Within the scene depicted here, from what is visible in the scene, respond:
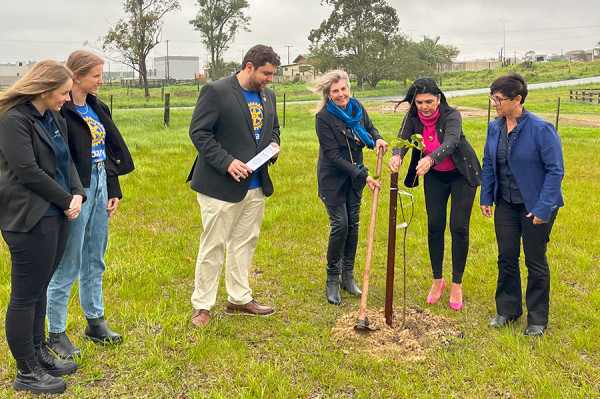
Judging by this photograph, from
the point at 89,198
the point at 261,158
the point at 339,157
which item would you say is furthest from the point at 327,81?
the point at 89,198

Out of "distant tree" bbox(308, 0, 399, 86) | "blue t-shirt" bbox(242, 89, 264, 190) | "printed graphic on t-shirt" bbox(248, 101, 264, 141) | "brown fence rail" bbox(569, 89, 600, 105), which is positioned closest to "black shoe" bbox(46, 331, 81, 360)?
"blue t-shirt" bbox(242, 89, 264, 190)

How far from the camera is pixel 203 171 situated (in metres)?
4.29

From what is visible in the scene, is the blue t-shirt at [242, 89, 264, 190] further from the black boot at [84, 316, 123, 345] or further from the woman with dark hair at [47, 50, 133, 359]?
the black boot at [84, 316, 123, 345]

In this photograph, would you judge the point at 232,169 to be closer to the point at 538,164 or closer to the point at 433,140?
the point at 433,140

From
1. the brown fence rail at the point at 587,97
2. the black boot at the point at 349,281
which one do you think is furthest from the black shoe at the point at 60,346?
the brown fence rail at the point at 587,97

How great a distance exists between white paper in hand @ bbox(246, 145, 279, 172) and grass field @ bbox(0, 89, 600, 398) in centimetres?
140

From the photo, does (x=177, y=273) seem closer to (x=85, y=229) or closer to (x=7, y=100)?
(x=85, y=229)

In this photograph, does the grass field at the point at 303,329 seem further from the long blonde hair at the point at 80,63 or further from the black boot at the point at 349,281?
the long blonde hair at the point at 80,63

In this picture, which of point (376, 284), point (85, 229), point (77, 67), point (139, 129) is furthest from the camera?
point (139, 129)

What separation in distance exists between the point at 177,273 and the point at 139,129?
552 inches

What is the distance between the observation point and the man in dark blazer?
412cm

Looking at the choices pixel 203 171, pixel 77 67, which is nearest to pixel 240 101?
pixel 203 171

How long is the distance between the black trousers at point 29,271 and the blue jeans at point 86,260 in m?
0.28

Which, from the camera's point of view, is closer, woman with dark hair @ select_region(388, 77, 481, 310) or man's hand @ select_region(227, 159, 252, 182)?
man's hand @ select_region(227, 159, 252, 182)
